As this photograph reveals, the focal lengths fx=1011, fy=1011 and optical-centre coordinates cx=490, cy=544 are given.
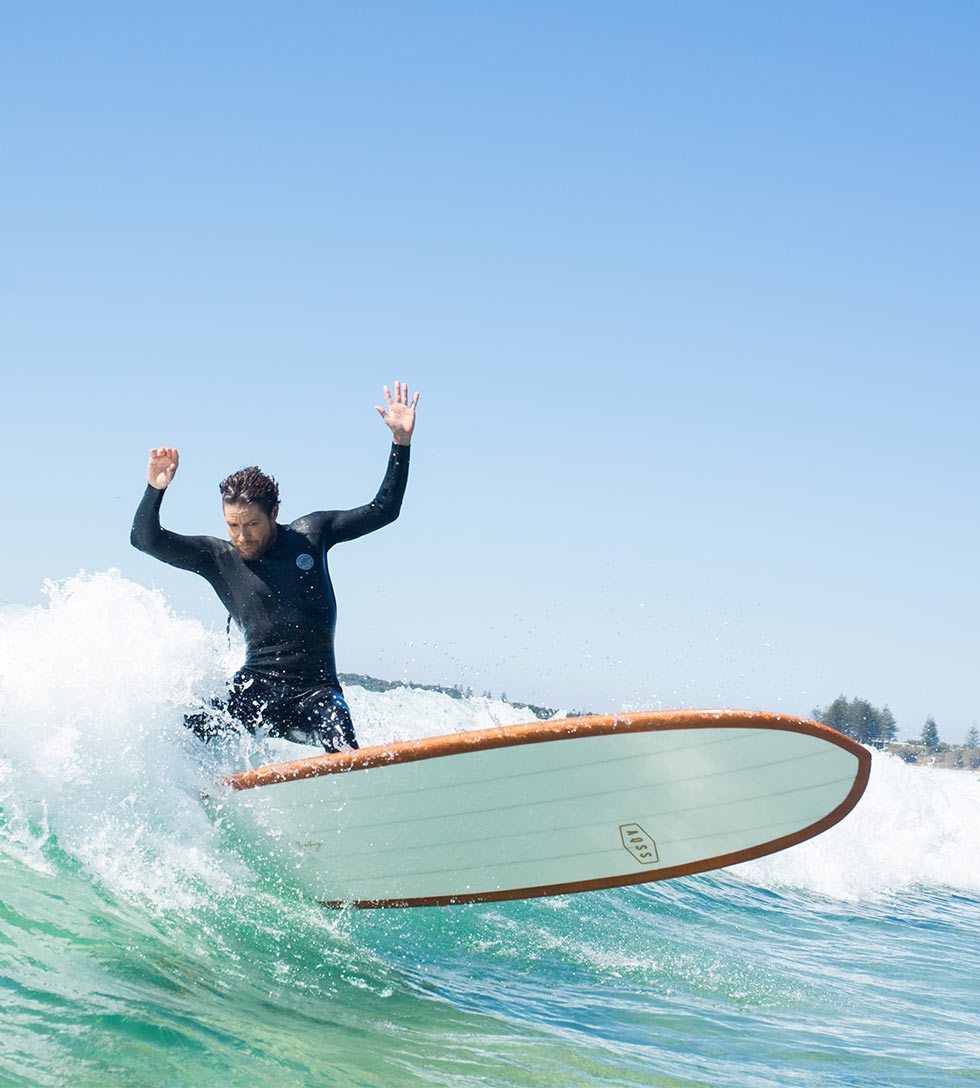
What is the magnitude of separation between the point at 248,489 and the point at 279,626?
27.2 inches

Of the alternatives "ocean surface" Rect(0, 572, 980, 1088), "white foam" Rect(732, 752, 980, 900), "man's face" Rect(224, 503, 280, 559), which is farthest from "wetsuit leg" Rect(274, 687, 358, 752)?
"white foam" Rect(732, 752, 980, 900)

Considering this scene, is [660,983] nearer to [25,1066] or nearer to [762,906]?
[25,1066]

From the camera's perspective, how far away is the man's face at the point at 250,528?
16.1 ft

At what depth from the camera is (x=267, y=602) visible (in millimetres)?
5004

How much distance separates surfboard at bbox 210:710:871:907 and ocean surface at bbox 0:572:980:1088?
34 cm

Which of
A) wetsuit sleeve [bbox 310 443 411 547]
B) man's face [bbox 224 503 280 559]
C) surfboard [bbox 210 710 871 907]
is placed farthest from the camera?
wetsuit sleeve [bbox 310 443 411 547]

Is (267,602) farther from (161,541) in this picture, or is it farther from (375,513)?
(375,513)

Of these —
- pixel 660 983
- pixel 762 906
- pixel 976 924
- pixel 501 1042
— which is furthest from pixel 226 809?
pixel 976 924

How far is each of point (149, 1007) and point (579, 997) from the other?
7.31 ft

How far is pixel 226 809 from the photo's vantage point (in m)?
4.93

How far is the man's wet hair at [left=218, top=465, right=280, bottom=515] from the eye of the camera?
4930 mm

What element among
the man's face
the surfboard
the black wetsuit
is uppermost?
the man's face

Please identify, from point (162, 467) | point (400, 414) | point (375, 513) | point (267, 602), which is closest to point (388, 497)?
point (375, 513)

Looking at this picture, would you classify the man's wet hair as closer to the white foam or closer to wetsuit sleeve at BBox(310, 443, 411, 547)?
wetsuit sleeve at BBox(310, 443, 411, 547)
